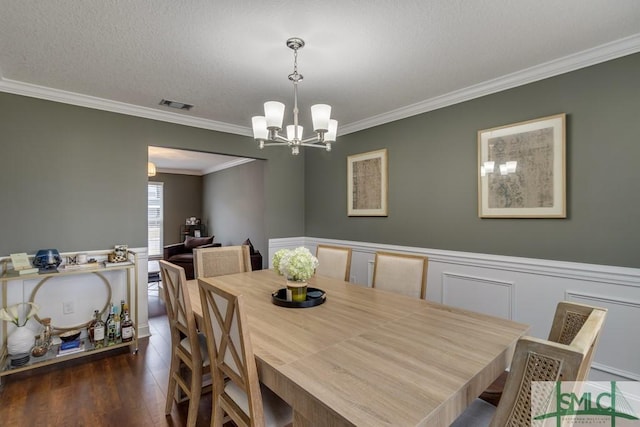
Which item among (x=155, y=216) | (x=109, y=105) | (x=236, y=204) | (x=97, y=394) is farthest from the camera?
(x=155, y=216)

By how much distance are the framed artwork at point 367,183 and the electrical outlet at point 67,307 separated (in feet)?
10.3

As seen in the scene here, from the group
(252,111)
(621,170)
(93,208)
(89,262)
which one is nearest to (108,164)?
(93,208)

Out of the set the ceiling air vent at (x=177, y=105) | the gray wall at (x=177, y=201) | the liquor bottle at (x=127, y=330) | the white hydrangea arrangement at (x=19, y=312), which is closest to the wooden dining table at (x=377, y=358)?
the liquor bottle at (x=127, y=330)

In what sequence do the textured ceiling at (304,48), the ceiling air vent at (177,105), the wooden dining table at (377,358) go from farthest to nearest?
1. the ceiling air vent at (177,105)
2. the textured ceiling at (304,48)
3. the wooden dining table at (377,358)

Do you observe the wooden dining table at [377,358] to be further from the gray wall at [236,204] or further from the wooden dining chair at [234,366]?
the gray wall at [236,204]

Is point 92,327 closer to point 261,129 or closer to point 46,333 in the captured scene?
point 46,333

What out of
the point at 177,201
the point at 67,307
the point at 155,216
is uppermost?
the point at 177,201

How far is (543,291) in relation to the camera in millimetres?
2381

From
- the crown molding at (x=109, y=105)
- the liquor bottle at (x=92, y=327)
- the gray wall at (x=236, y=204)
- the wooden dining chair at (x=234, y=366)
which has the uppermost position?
the crown molding at (x=109, y=105)

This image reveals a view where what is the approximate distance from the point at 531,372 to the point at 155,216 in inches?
325

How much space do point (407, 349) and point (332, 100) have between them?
2.49 meters

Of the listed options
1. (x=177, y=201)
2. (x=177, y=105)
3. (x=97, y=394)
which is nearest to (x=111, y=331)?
(x=97, y=394)

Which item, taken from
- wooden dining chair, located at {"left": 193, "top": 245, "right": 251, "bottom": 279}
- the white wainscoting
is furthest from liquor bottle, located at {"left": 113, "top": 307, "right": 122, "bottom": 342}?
the white wainscoting

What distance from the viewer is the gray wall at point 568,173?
81.2 inches
